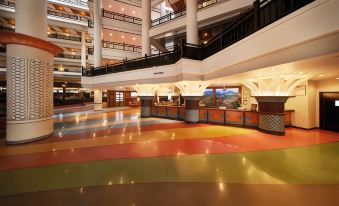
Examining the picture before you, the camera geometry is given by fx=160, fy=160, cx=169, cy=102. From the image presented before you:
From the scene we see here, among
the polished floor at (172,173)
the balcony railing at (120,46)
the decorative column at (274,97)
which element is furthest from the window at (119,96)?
the decorative column at (274,97)

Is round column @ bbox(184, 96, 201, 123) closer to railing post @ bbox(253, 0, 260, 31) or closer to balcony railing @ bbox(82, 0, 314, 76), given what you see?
balcony railing @ bbox(82, 0, 314, 76)

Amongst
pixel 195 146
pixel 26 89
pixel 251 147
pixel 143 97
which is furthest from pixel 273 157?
pixel 143 97

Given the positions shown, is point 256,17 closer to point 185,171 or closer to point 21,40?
point 185,171

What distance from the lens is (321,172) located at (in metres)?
3.69

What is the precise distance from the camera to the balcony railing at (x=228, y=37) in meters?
3.89

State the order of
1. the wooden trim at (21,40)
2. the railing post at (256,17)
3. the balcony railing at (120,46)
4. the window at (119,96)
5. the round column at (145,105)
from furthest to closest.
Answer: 1. the window at (119,96)
2. the balcony railing at (120,46)
3. the round column at (145,105)
4. the wooden trim at (21,40)
5. the railing post at (256,17)

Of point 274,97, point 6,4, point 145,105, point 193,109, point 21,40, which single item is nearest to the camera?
point 21,40

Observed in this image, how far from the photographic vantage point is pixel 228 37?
6.45 meters

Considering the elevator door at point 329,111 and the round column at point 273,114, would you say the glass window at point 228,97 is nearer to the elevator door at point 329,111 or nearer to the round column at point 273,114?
the elevator door at point 329,111

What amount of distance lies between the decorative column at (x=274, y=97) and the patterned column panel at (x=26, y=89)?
9.35m

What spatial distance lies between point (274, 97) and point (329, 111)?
3.59m

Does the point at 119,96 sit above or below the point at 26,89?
above

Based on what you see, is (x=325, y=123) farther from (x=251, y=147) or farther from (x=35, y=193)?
(x=35, y=193)

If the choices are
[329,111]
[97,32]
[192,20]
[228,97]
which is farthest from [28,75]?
[329,111]
